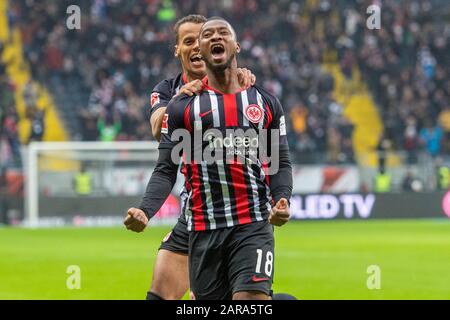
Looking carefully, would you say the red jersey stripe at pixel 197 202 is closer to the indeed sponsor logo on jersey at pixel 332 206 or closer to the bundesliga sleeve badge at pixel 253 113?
the bundesliga sleeve badge at pixel 253 113

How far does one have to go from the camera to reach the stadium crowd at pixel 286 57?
91.2ft

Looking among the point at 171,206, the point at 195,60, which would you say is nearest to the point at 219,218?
the point at 195,60

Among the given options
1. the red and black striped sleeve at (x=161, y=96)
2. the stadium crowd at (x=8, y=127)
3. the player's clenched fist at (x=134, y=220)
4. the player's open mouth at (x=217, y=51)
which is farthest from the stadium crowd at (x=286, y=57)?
the player's clenched fist at (x=134, y=220)

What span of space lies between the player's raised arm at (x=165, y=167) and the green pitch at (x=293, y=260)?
4.64 meters

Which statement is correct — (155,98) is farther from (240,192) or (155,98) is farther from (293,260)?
(293,260)

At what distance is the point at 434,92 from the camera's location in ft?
97.7

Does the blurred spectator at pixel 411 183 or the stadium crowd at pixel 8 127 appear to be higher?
the stadium crowd at pixel 8 127

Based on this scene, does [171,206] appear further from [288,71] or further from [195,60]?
[195,60]

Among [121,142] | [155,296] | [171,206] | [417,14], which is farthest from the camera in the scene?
[417,14]

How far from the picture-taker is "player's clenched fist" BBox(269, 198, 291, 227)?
5863mm

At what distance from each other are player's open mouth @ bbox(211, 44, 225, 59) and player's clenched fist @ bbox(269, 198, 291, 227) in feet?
2.98
